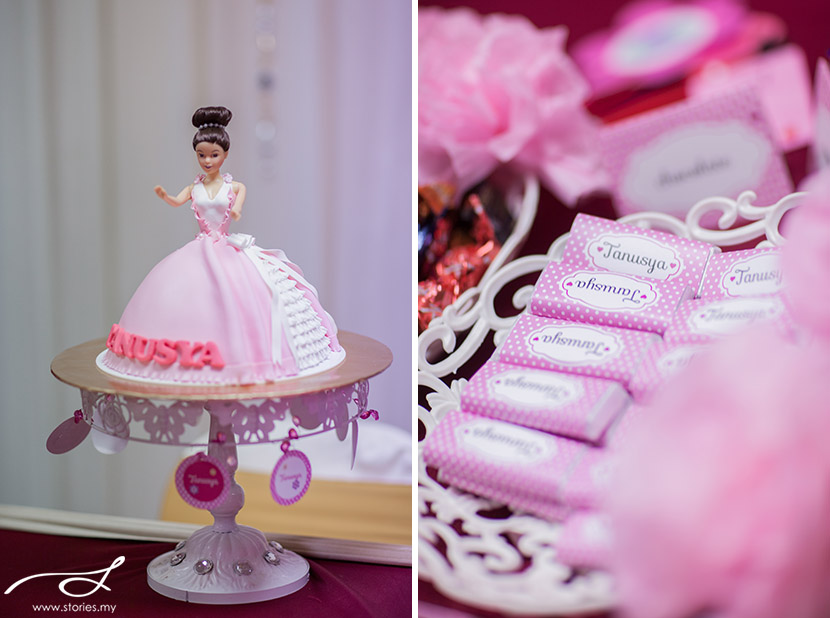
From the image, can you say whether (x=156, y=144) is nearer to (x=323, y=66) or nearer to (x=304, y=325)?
(x=323, y=66)

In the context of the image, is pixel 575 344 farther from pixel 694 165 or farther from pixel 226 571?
pixel 226 571

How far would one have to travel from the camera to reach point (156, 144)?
2.26 m

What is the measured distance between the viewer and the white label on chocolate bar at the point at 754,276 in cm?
141

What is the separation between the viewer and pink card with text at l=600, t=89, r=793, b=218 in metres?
1.58

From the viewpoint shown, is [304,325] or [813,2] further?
[304,325]

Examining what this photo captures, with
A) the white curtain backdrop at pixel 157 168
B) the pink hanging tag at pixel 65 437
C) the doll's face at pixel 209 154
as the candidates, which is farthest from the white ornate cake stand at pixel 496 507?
the pink hanging tag at pixel 65 437

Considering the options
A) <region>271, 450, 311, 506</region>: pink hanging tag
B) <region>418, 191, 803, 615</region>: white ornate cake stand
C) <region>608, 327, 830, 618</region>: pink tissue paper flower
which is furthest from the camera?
<region>271, 450, 311, 506</region>: pink hanging tag

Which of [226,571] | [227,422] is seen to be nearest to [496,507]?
[227,422]

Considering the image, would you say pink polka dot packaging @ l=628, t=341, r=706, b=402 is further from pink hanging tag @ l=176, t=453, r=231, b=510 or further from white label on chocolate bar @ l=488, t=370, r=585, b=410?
pink hanging tag @ l=176, t=453, r=231, b=510

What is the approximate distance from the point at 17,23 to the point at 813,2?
1794 mm

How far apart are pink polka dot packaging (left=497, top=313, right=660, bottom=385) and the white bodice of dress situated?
0.60 m

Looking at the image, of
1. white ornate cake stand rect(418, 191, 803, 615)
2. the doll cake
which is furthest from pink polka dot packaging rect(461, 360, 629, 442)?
the doll cake

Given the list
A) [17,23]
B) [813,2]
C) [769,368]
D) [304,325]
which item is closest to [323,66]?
[17,23]

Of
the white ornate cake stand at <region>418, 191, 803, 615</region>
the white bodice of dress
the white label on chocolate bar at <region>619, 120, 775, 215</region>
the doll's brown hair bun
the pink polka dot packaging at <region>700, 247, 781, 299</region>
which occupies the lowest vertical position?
the white ornate cake stand at <region>418, 191, 803, 615</region>
